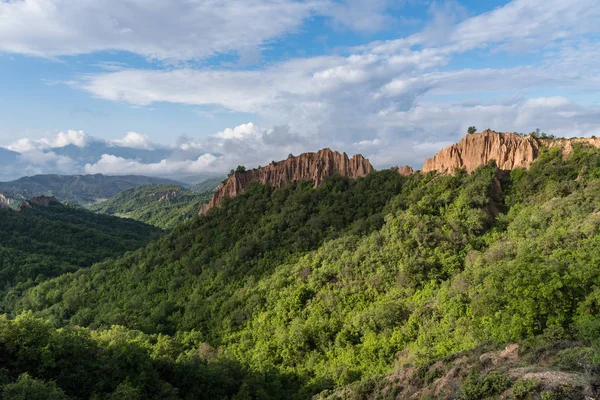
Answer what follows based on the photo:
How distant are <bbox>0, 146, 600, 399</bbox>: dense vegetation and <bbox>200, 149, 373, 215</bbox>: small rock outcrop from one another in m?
2.51

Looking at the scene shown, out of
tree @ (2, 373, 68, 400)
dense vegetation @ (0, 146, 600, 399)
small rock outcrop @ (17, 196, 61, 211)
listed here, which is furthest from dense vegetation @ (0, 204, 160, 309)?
tree @ (2, 373, 68, 400)

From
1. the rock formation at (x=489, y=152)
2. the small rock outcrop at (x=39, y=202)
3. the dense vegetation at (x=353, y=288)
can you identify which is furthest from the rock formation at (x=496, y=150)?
the small rock outcrop at (x=39, y=202)

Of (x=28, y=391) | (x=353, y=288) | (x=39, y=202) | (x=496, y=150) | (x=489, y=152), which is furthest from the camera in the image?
(x=39, y=202)

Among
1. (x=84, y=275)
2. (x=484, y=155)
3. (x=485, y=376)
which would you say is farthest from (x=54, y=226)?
(x=485, y=376)

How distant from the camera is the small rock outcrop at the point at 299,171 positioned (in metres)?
64.2

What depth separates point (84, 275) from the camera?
69.6 meters

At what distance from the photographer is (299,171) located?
6950 centimetres

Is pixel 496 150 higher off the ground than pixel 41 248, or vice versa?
pixel 496 150

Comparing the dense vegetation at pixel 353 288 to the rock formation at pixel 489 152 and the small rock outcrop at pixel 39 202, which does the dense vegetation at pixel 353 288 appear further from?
the small rock outcrop at pixel 39 202

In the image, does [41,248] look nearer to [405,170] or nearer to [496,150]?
[405,170]

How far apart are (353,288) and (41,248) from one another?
8937cm

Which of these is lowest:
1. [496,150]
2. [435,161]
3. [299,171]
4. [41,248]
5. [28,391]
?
[41,248]

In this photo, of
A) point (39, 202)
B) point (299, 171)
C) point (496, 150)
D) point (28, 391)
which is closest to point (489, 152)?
point (496, 150)

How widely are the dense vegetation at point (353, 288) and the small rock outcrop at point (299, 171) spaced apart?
8.23 feet
